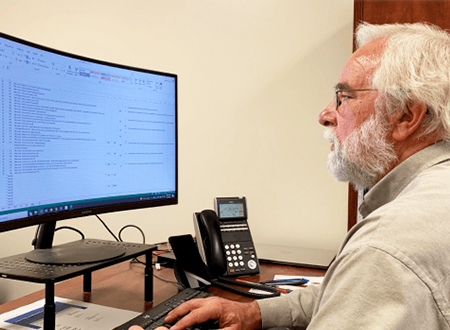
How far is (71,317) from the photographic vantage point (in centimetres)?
85

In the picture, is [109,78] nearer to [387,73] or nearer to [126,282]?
[126,282]

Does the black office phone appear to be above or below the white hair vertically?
below

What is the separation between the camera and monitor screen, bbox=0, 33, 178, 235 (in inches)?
31.3

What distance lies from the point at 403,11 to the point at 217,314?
1.08 metres

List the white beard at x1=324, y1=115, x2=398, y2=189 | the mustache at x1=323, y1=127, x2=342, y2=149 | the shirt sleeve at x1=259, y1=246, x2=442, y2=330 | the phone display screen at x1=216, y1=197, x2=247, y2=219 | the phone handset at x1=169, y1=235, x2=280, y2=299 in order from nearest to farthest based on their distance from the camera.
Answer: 1. the shirt sleeve at x1=259, y1=246, x2=442, y2=330
2. the white beard at x1=324, y1=115, x2=398, y2=189
3. the mustache at x1=323, y1=127, x2=342, y2=149
4. the phone handset at x1=169, y1=235, x2=280, y2=299
5. the phone display screen at x1=216, y1=197, x2=247, y2=219

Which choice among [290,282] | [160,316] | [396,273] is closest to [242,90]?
[290,282]

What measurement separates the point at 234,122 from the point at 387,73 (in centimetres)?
100

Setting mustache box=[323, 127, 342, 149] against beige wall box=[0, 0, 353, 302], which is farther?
beige wall box=[0, 0, 353, 302]

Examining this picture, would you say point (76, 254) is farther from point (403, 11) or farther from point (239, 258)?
point (403, 11)

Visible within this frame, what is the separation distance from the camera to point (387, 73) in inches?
31.3

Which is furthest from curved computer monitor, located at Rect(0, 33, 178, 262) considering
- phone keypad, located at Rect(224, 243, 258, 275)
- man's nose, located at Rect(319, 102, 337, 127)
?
man's nose, located at Rect(319, 102, 337, 127)

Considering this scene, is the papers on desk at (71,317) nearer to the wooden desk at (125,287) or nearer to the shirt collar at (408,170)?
the wooden desk at (125,287)

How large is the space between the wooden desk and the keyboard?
0.10 metres

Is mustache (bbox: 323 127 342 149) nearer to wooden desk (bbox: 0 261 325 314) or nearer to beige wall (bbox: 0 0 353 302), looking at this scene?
wooden desk (bbox: 0 261 325 314)
